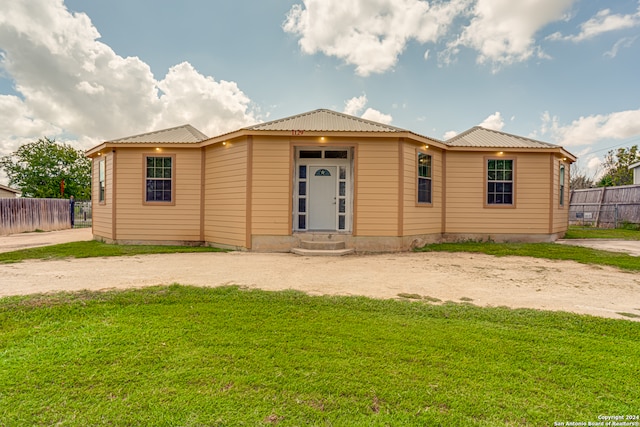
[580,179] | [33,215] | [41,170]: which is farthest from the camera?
[580,179]

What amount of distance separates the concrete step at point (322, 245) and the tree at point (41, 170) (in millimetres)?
31852

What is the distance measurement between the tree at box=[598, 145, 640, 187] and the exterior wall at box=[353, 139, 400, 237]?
29739mm

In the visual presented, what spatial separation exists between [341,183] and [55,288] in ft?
21.8

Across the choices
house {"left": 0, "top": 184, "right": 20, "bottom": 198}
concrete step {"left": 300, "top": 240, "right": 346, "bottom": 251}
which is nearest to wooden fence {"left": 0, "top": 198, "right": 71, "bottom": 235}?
house {"left": 0, "top": 184, "right": 20, "bottom": 198}

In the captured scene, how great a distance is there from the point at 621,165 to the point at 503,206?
31261 mm

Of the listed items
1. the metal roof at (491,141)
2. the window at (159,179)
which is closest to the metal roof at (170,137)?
the window at (159,179)

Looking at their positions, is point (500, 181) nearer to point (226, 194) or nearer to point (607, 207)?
point (226, 194)

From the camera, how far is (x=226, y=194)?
856 cm

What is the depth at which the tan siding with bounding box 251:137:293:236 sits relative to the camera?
7.98 meters

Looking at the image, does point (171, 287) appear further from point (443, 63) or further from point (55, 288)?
point (443, 63)

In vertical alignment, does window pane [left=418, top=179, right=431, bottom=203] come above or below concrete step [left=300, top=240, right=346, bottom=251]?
above

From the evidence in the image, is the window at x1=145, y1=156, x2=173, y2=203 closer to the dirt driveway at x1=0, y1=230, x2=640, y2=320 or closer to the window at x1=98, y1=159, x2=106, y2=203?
the window at x1=98, y1=159, x2=106, y2=203

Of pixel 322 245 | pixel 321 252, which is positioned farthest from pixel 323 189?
pixel 321 252

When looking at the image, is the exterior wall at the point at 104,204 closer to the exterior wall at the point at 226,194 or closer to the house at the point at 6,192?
the exterior wall at the point at 226,194
